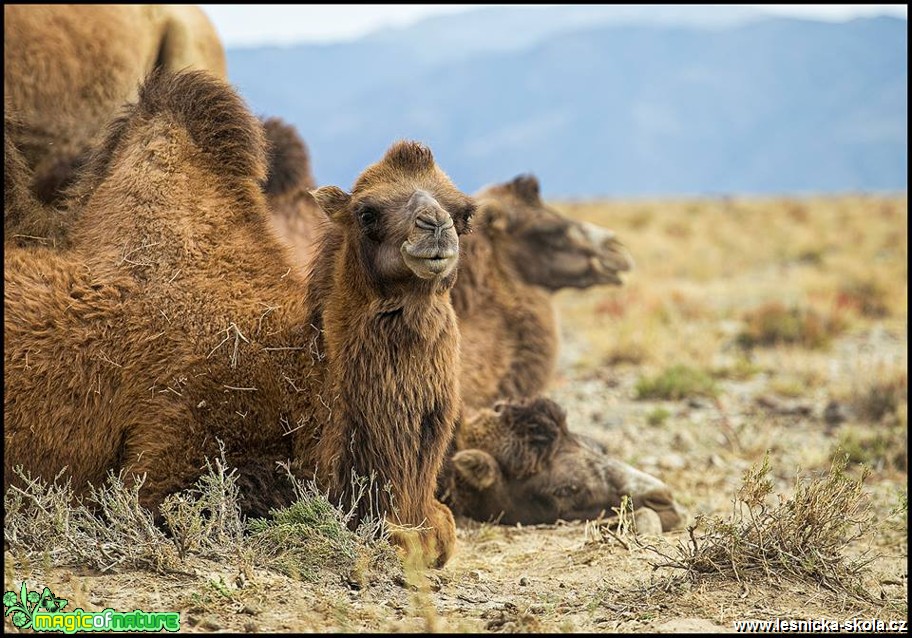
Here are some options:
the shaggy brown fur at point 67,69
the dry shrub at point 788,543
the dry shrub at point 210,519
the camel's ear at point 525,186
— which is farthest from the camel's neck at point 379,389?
the camel's ear at point 525,186

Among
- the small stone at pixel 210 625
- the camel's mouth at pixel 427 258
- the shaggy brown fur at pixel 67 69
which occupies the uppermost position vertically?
the shaggy brown fur at pixel 67 69

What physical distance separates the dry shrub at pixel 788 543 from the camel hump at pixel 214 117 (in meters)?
2.73

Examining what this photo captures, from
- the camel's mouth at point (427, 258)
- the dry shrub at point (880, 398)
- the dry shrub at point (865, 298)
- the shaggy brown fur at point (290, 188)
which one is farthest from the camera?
the dry shrub at point (865, 298)

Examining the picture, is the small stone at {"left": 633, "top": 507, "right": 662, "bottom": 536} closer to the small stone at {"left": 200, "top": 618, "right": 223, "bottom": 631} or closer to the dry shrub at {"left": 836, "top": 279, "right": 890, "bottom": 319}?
the small stone at {"left": 200, "top": 618, "right": 223, "bottom": 631}

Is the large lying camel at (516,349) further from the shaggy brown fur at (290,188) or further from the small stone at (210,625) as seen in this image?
the small stone at (210,625)

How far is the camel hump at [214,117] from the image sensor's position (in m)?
5.10

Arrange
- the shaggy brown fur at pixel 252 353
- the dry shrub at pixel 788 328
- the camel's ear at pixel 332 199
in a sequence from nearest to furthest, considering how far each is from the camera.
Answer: the shaggy brown fur at pixel 252 353 < the camel's ear at pixel 332 199 < the dry shrub at pixel 788 328

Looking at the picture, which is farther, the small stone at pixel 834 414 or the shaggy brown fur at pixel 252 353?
the small stone at pixel 834 414

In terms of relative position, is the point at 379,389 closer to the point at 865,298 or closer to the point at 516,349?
the point at 516,349

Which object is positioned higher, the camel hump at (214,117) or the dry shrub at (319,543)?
the camel hump at (214,117)

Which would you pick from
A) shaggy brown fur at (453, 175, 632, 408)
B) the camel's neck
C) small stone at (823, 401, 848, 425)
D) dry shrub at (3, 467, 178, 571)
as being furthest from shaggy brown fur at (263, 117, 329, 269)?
small stone at (823, 401, 848, 425)

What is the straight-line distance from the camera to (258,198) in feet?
16.7

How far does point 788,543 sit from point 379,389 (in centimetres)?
182

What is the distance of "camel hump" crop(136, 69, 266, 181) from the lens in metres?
5.10
